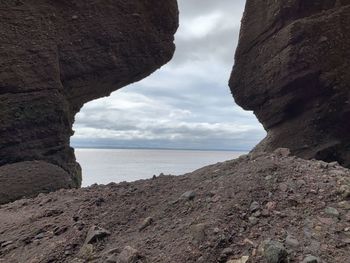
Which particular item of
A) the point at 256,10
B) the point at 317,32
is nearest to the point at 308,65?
the point at 317,32

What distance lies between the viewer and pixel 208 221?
621 cm

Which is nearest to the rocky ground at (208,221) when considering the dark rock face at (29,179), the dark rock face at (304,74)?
the dark rock face at (29,179)

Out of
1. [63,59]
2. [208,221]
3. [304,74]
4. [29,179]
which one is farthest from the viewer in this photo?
[63,59]

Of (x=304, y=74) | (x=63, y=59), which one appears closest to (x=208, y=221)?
(x=304, y=74)

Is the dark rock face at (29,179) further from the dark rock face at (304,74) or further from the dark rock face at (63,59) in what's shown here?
the dark rock face at (304,74)

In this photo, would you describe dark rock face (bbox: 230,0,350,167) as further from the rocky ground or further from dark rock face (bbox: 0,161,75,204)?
dark rock face (bbox: 0,161,75,204)

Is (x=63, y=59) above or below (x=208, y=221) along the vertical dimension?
above

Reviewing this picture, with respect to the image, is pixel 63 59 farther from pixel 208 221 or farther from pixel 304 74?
pixel 208 221

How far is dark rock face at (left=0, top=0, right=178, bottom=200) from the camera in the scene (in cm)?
1309

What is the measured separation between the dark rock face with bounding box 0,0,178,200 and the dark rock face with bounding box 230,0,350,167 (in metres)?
3.80

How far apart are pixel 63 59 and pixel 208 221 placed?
981cm

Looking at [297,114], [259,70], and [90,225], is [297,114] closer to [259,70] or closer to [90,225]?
[259,70]

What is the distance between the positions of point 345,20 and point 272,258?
416 inches

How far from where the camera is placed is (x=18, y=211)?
30.9 ft
